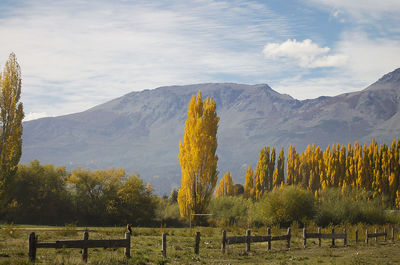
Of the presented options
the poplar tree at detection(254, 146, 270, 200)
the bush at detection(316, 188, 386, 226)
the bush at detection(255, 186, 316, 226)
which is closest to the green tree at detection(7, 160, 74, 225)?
the bush at detection(255, 186, 316, 226)

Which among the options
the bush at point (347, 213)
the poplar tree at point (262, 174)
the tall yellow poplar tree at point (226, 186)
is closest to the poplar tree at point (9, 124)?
the bush at point (347, 213)

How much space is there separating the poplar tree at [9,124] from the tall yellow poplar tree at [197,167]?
16.5 metres

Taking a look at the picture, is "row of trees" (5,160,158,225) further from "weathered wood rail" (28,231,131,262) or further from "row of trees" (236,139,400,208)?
"weathered wood rail" (28,231,131,262)

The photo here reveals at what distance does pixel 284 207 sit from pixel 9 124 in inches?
1078

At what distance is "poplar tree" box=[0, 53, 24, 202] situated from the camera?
1610 inches

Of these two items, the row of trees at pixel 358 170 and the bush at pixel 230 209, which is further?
the row of trees at pixel 358 170

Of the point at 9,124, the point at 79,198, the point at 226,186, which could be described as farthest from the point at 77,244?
the point at 226,186

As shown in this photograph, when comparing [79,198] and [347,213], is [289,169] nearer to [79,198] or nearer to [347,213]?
[347,213]

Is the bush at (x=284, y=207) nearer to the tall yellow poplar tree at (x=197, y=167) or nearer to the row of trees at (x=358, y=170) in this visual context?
the tall yellow poplar tree at (x=197, y=167)

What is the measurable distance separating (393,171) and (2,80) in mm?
65219

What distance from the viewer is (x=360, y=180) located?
279ft

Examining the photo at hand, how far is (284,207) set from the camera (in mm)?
48562

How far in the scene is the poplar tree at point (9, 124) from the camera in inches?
1610

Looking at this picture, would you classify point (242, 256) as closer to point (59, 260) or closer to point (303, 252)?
point (303, 252)
